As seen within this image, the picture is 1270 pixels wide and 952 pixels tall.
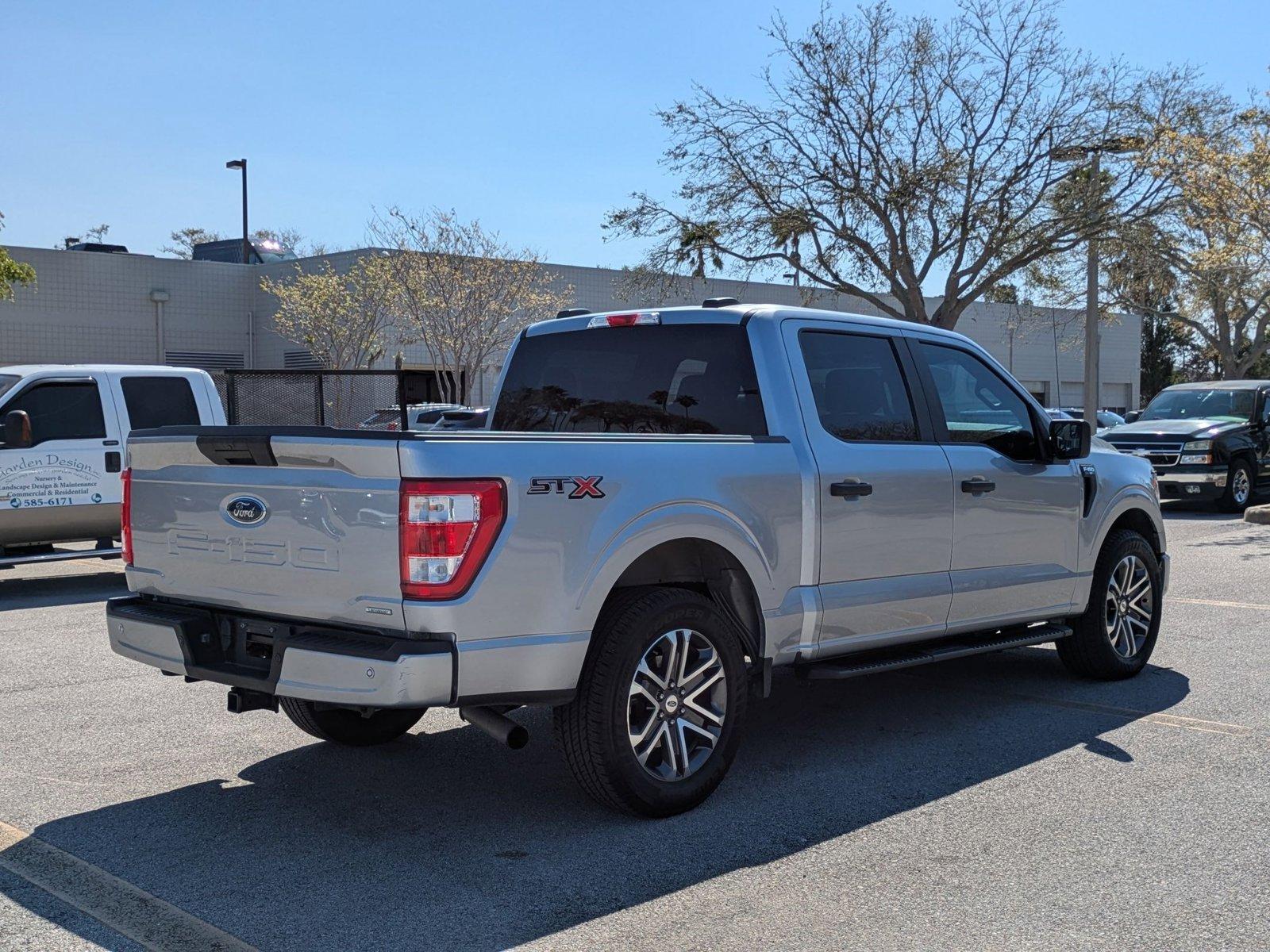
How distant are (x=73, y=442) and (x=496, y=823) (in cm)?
819

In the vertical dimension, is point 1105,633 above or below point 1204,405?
below

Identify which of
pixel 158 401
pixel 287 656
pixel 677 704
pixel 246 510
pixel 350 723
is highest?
pixel 158 401

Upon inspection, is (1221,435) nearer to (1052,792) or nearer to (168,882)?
(1052,792)

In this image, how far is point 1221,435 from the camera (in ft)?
64.5

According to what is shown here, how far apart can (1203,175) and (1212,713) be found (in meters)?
20.4

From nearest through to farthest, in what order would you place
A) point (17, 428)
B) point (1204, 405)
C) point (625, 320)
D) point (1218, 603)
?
point (625, 320), point (1218, 603), point (17, 428), point (1204, 405)

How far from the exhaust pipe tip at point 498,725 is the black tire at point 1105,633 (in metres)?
3.75

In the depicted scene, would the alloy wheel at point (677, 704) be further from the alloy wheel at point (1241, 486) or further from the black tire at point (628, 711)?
the alloy wheel at point (1241, 486)

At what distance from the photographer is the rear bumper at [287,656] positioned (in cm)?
436

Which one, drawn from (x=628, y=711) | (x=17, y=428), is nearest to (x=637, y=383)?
(x=628, y=711)

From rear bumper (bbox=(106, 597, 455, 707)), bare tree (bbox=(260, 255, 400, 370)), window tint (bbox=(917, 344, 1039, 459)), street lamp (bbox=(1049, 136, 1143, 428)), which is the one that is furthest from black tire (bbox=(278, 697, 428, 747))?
bare tree (bbox=(260, 255, 400, 370))

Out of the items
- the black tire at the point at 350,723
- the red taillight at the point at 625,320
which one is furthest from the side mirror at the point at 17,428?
the red taillight at the point at 625,320

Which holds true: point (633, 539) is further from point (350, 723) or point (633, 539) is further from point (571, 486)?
point (350, 723)

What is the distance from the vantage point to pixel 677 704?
5.11m
